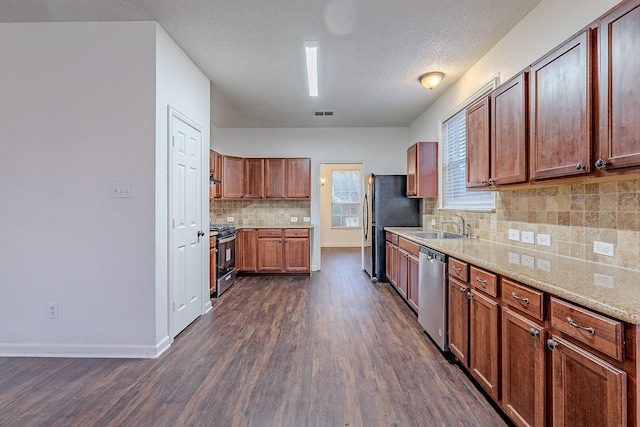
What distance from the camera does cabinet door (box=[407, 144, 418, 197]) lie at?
175 inches

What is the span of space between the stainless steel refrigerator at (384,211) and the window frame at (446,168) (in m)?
0.77

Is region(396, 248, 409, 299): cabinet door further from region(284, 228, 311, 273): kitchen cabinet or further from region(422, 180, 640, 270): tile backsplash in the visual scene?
region(284, 228, 311, 273): kitchen cabinet

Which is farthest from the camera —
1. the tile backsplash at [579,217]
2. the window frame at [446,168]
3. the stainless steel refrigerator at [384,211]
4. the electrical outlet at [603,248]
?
the stainless steel refrigerator at [384,211]

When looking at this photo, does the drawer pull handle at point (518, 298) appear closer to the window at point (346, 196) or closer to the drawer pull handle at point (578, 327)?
the drawer pull handle at point (578, 327)

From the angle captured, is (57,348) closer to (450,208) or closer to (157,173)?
(157,173)

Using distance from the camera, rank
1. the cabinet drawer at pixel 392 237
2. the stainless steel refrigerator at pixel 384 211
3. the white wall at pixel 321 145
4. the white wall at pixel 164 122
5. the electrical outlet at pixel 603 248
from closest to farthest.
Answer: the electrical outlet at pixel 603 248 → the white wall at pixel 164 122 → the cabinet drawer at pixel 392 237 → the stainless steel refrigerator at pixel 384 211 → the white wall at pixel 321 145

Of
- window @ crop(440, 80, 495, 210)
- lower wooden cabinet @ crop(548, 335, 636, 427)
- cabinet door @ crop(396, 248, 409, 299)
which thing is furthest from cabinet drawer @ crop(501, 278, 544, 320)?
cabinet door @ crop(396, 248, 409, 299)

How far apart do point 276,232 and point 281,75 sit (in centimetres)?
269

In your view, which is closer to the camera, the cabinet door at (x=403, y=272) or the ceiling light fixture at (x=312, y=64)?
the ceiling light fixture at (x=312, y=64)

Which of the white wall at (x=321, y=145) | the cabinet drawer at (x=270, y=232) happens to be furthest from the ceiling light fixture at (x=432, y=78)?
the cabinet drawer at (x=270, y=232)

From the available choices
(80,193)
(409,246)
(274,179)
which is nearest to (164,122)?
(80,193)

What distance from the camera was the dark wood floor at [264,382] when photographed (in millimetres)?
1817

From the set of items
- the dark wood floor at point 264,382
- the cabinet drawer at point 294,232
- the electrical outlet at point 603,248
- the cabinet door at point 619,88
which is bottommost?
the dark wood floor at point 264,382

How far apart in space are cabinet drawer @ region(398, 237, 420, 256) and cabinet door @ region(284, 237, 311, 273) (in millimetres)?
1931
